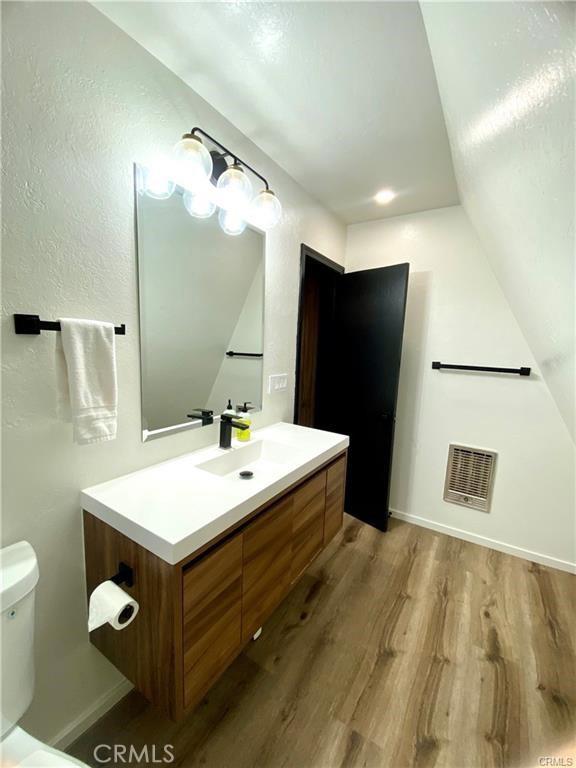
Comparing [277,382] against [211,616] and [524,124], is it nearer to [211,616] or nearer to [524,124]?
[211,616]

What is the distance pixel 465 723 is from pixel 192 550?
1.32 m

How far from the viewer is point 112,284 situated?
1049mm

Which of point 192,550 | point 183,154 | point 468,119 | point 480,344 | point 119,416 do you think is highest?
point 468,119

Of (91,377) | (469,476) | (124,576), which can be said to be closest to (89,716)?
(124,576)

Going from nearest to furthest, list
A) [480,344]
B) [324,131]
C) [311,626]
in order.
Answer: [324,131] → [311,626] → [480,344]

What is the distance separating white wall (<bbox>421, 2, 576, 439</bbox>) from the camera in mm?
522

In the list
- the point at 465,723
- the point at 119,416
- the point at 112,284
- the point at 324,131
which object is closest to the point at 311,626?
the point at 465,723

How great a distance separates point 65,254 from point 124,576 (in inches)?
39.0

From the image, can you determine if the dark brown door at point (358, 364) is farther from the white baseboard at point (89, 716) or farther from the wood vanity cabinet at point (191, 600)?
the white baseboard at point (89, 716)

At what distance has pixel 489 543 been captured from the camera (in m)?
2.21

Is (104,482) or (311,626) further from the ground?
(104,482)

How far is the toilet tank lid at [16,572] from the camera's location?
0.76 metres

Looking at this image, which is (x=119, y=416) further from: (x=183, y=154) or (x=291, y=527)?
(x=183, y=154)

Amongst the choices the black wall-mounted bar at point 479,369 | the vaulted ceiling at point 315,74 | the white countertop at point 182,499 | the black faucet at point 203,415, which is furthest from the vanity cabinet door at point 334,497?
the vaulted ceiling at point 315,74
